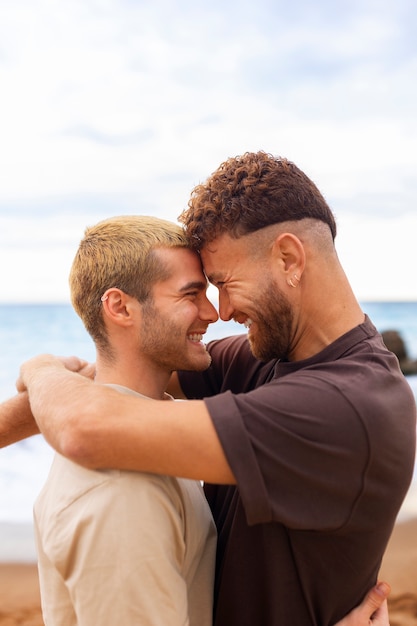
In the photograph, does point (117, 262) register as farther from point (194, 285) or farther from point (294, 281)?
point (294, 281)

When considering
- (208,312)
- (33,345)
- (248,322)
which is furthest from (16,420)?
(33,345)

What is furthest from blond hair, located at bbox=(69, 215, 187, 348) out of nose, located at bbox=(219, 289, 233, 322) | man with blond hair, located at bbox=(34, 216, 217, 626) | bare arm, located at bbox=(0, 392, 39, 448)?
bare arm, located at bbox=(0, 392, 39, 448)

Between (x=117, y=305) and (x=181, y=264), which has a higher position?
(x=181, y=264)

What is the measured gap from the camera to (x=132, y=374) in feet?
7.82

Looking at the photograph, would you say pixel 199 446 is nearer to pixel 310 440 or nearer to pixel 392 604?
pixel 310 440

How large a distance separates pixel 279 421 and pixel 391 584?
4410 mm

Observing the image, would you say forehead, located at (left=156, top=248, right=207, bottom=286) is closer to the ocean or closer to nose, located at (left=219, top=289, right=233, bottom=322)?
nose, located at (left=219, top=289, right=233, bottom=322)

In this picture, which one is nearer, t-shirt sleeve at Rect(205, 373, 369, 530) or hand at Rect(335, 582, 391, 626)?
t-shirt sleeve at Rect(205, 373, 369, 530)

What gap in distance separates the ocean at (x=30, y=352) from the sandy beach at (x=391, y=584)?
0.43 m

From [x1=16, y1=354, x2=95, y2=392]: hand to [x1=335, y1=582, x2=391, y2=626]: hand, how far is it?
1.27 metres

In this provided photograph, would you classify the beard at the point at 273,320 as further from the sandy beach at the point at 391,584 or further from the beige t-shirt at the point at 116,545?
the sandy beach at the point at 391,584

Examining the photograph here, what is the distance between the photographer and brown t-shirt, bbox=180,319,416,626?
1904mm

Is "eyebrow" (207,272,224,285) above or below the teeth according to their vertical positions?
above

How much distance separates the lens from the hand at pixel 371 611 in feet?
7.25
